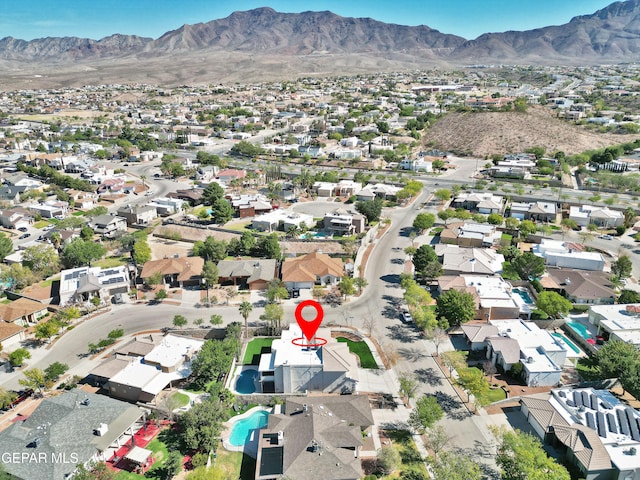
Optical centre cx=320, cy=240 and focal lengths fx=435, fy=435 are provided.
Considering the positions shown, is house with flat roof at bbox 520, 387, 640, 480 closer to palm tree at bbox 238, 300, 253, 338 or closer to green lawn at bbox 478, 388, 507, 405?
green lawn at bbox 478, 388, 507, 405

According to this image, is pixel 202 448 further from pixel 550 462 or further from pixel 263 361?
pixel 550 462

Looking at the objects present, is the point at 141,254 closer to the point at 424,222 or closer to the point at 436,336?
the point at 436,336

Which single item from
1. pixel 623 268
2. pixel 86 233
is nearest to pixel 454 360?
pixel 623 268

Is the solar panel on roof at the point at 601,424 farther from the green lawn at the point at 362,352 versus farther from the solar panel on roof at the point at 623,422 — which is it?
the green lawn at the point at 362,352

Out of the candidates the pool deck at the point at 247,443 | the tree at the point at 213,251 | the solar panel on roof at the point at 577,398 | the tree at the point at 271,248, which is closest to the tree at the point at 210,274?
the tree at the point at 213,251

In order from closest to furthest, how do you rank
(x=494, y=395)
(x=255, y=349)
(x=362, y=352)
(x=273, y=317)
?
(x=494, y=395)
(x=362, y=352)
(x=255, y=349)
(x=273, y=317)

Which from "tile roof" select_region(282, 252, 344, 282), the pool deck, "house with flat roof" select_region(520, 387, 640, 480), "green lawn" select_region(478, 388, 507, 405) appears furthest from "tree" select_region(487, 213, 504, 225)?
the pool deck

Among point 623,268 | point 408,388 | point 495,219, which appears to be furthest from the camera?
point 495,219
